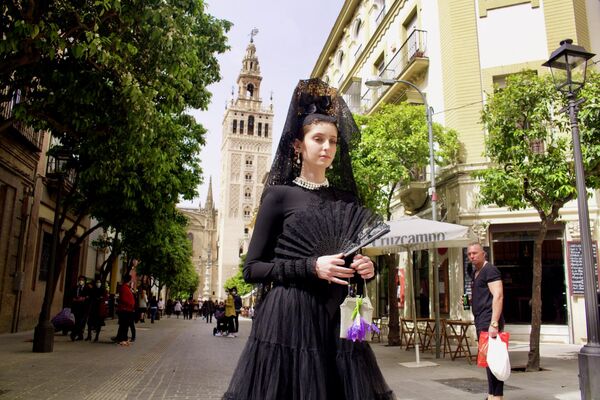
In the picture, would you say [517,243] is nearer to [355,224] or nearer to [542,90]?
[542,90]

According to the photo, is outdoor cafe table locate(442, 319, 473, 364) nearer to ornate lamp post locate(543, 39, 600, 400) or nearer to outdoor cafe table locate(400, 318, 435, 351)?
outdoor cafe table locate(400, 318, 435, 351)

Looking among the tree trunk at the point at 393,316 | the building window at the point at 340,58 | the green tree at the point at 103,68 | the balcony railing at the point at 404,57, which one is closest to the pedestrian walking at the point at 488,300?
the green tree at the point at 103,68

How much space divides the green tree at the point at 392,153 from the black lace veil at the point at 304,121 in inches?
444

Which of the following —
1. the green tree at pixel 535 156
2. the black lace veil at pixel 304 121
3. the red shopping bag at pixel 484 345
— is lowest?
the red shopping bag at pixel 484 345

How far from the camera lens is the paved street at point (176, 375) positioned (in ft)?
22.6

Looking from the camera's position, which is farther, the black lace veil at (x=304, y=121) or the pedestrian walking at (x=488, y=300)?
the pedestrian walking at (x=488, y=300)

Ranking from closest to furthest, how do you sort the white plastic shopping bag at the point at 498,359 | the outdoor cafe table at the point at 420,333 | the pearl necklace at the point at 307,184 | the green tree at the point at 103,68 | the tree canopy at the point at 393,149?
the pearl necklace at the point at 307,184 → the white plastic shopping bag at the point at 498,359 → the green tree at the point at 103,68 → the outdoor cafe table at the point at 420,333 → the tree canopy at the point at 393,149

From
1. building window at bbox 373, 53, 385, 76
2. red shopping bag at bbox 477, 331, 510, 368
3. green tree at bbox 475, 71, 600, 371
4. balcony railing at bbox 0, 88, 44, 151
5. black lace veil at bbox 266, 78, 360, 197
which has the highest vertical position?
building window at bbox 373, 53, 385, 76

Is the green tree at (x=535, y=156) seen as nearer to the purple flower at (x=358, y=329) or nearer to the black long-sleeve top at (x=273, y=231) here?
the black long-sleeve top at (x=273, y=231)

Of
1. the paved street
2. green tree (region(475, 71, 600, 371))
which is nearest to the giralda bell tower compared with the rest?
the paved street

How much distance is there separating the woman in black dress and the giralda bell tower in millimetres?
102557

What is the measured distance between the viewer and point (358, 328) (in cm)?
210

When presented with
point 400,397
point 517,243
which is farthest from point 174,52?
point 517,243

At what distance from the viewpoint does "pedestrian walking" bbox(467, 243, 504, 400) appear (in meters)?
5.66
